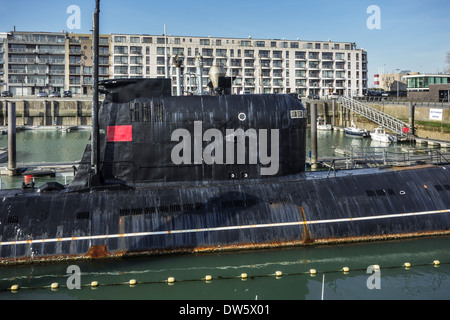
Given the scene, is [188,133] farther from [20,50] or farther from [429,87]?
[20,50]

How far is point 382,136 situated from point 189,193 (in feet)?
162

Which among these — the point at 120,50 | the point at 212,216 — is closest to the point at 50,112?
the point at 120,50

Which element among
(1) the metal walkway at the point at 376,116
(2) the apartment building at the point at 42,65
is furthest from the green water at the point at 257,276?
(2) the apartment building at the point at 42,65

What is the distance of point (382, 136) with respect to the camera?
60.6 m

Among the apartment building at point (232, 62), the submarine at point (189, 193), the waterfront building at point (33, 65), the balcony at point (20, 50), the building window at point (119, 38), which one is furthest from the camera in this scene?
the balcony at point (20, 50)

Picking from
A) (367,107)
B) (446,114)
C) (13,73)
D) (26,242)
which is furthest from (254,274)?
→ (13,73)

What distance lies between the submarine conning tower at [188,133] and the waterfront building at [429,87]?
62.4 metres

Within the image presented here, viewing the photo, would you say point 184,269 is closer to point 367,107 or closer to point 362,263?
point 362,263

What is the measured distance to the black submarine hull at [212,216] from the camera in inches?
604

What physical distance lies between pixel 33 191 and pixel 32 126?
7068 centimetres

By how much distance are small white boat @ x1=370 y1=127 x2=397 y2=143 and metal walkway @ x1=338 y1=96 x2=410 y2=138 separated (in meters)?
1.47

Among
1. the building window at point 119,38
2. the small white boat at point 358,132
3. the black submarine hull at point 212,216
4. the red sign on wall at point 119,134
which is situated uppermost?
the building window at point 119,38

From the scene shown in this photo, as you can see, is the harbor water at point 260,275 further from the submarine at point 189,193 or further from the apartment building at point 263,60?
the apartment building at point 263,60
